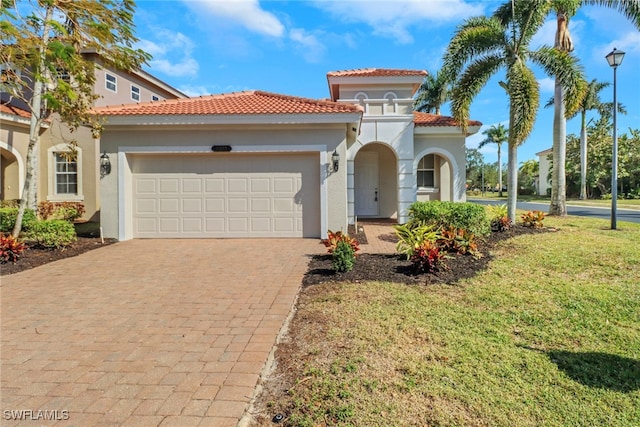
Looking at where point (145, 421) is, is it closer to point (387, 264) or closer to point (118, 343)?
point (118, 343)

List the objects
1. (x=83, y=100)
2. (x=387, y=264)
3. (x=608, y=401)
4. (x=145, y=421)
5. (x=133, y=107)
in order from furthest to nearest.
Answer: (x=133, y=107) < (x=83, y=100) < (x=387, y=264) < (x=608, y=401) < (x=145, y=421)

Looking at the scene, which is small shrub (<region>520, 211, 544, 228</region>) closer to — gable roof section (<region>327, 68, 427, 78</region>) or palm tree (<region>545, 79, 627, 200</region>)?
gable roof section (<region>327, 68, 427, 78</region>)

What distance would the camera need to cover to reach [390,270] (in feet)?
21.9

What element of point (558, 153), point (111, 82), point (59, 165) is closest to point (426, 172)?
point (558, 153)

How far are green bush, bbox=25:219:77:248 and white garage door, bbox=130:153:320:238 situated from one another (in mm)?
1952

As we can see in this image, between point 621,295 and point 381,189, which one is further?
point 381,189

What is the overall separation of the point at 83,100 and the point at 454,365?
11.2 m

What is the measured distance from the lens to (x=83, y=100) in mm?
9797

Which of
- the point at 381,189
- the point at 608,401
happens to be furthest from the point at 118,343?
the point at 381,189

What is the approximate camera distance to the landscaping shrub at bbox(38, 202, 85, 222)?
13578mm

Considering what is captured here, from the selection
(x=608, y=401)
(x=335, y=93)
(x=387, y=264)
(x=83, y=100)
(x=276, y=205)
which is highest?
(x=335, y=93)

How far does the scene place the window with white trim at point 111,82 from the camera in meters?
15.2

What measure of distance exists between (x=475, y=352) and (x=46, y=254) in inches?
374

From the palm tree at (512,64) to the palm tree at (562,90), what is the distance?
0.72 meters
